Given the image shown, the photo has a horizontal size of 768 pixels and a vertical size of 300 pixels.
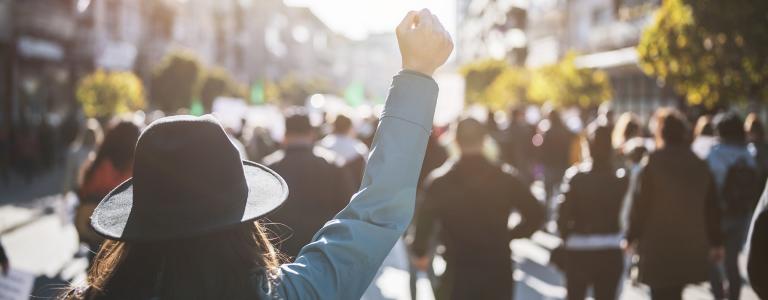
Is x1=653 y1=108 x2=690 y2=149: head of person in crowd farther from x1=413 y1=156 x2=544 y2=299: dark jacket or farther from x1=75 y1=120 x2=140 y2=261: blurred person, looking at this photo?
x1=75 y1=120 x2=140 y2=261: blurred person

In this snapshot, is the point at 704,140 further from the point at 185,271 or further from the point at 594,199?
the point at 185,271

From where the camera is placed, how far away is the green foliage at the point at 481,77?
2129 inches

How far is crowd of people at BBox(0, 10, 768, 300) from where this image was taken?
1662mm

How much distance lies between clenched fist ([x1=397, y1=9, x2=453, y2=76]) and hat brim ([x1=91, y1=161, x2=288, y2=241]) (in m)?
0.43

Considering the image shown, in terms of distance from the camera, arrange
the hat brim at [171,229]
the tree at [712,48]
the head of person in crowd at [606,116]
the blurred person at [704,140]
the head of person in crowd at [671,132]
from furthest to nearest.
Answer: the tree at [712,48] < the blurred person at [704,140] < the head of person in crowd at [606,116] < the head of person in crowd at [671,132] < the hat brim at [171,229]

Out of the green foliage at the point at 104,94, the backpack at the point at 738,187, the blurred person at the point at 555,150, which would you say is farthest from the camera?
the green foliage at the point at 104,94

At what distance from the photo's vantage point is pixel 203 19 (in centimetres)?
5756

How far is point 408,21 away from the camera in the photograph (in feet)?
5.67

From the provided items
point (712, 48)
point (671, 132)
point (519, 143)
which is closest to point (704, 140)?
point (671, 132)

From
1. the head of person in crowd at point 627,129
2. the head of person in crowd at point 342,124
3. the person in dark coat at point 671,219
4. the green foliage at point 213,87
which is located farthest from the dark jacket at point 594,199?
the green foliage at point 213,87

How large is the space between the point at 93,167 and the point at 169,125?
4.19 metres

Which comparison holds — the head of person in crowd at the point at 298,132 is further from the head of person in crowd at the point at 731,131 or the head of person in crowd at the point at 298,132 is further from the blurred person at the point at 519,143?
the blurred person at the point at 519,143

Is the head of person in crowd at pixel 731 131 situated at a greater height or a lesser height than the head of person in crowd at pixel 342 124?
greater

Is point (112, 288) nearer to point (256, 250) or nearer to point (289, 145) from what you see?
point (256, 250)
